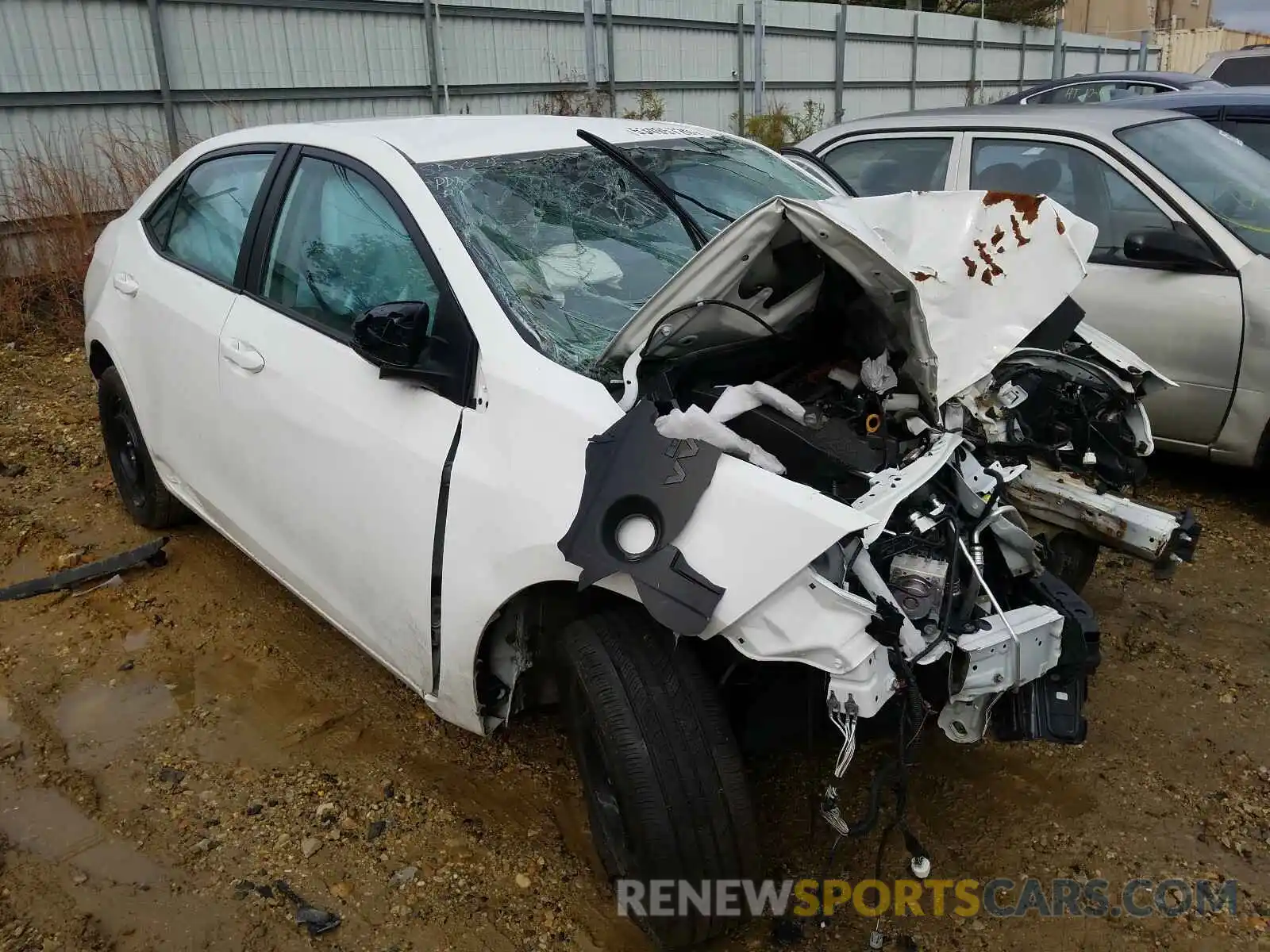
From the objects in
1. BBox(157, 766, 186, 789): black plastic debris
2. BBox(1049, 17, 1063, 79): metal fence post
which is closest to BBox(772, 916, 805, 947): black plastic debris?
BBox(157, 766, 186, 789): black plastic debris

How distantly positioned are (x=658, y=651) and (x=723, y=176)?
6.51 ft

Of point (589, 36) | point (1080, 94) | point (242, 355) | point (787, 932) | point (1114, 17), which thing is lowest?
point (787, 932)

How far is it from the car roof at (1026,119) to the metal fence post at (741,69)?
8988 mm

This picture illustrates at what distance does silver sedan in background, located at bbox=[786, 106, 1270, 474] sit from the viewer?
4.23 metres

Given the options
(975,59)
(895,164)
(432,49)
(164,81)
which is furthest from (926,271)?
(975,59)

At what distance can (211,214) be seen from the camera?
3602mm

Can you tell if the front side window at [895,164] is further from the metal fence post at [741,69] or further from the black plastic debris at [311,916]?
the metal fence post at [741,69]

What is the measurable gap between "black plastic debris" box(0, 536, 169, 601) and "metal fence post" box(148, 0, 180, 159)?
490 cm

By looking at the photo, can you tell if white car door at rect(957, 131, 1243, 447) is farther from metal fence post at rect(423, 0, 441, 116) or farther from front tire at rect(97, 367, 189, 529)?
metal fence post at rect(423, 0, 441, 116)

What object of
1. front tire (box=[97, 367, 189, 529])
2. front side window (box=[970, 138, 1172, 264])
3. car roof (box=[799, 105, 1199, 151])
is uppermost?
car roof (box=[799, 105, 1199, 151])

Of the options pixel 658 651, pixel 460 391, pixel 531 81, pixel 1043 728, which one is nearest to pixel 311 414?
pixel 460 391

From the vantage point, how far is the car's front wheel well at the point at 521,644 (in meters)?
2.38

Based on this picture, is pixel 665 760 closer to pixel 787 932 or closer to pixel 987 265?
pixel 787 932

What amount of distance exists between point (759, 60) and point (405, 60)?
21.9ft
